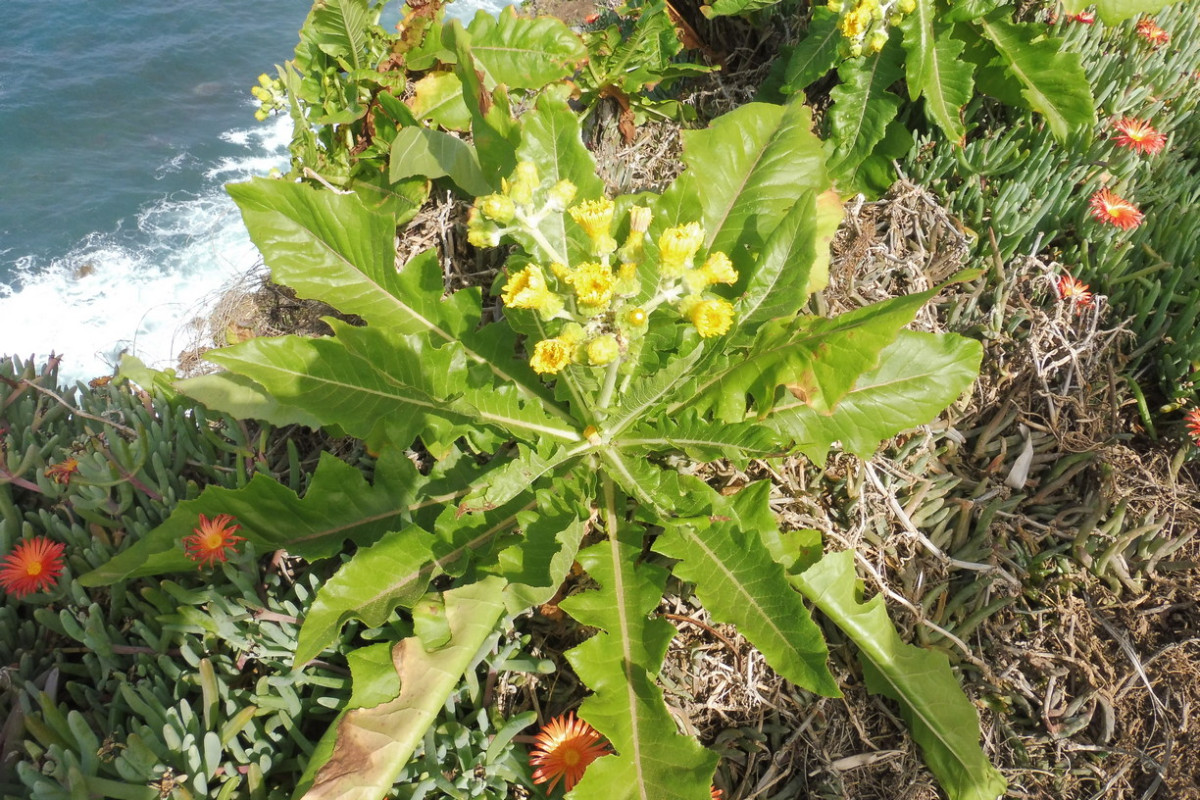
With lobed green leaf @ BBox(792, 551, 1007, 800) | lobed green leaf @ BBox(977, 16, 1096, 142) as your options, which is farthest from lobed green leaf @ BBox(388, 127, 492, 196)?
lobed green leaf @ BBox(977, 16, 1096, 142)

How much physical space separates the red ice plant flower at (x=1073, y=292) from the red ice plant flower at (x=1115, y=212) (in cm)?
25

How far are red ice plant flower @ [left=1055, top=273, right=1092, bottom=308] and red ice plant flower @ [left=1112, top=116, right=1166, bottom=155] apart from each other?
0.64 meters

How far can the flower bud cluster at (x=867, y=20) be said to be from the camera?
268cm

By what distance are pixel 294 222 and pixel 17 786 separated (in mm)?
1613

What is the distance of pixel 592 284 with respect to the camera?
1813 millimetres

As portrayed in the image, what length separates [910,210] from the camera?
290 cm

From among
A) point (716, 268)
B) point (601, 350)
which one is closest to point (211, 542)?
point (601, 350)

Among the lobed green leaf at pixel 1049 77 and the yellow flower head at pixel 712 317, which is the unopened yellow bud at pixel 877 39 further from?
the yellow flower head at pixel 712 317

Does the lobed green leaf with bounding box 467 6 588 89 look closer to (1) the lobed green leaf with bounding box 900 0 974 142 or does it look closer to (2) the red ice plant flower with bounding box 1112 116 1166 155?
(1) the lobed green leaf with bounding box 900 0 974 142

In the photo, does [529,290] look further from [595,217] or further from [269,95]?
[269,95]

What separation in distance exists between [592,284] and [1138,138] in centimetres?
254

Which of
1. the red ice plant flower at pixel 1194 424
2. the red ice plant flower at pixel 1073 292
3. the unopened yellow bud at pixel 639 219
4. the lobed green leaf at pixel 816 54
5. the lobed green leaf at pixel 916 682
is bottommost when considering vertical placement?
the lobed green leaf at pixel 916 682

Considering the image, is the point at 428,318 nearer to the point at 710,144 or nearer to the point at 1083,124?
the point at 710,144

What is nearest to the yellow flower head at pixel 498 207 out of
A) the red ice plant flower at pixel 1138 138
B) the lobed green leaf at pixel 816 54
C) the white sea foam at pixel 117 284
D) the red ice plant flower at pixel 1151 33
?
the lobed green leaf at pixel 816 54
